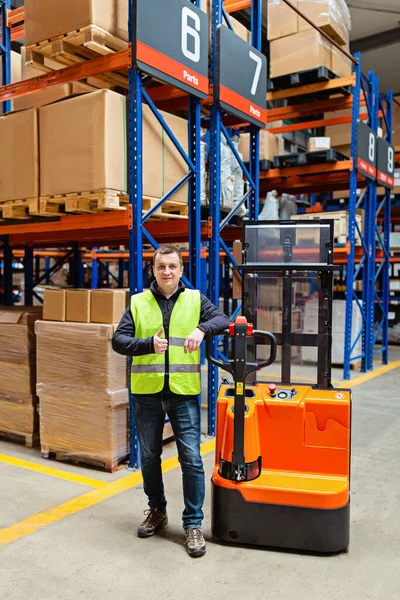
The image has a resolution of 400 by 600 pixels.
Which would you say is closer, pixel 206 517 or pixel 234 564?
pixel 234 564

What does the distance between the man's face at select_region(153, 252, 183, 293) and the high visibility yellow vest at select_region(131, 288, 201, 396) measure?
12cm

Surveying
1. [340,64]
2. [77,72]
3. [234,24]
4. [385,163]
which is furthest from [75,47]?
[385,163]

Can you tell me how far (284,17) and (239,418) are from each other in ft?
23.5

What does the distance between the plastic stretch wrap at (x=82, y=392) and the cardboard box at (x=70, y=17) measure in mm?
2470

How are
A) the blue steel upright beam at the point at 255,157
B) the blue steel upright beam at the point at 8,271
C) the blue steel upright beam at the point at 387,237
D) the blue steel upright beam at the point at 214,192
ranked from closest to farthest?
the blue steel upright beam at the point at 214,192
the blue steel upright beam at the point at 255,157
the blue steel upright beam at the point at 8,271
the blue steel upright beam at the point at 387,237

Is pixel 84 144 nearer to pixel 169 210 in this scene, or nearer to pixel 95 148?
pixel 95 148

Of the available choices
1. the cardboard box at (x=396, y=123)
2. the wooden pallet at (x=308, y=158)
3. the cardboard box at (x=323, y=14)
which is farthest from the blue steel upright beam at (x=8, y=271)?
the cardboard box at (x=396, y=123)

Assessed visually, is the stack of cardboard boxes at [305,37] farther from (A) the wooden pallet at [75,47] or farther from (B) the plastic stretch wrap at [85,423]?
(B) the plastic stretch wrap at [85,423]

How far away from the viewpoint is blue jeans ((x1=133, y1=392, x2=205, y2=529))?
331 cm

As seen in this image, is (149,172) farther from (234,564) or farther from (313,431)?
(234,564)

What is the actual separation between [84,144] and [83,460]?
8.92 feet

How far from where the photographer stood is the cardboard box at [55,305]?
16.5ft

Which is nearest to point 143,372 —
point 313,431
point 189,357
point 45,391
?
point 189,357

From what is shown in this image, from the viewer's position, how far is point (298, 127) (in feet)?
31.7
